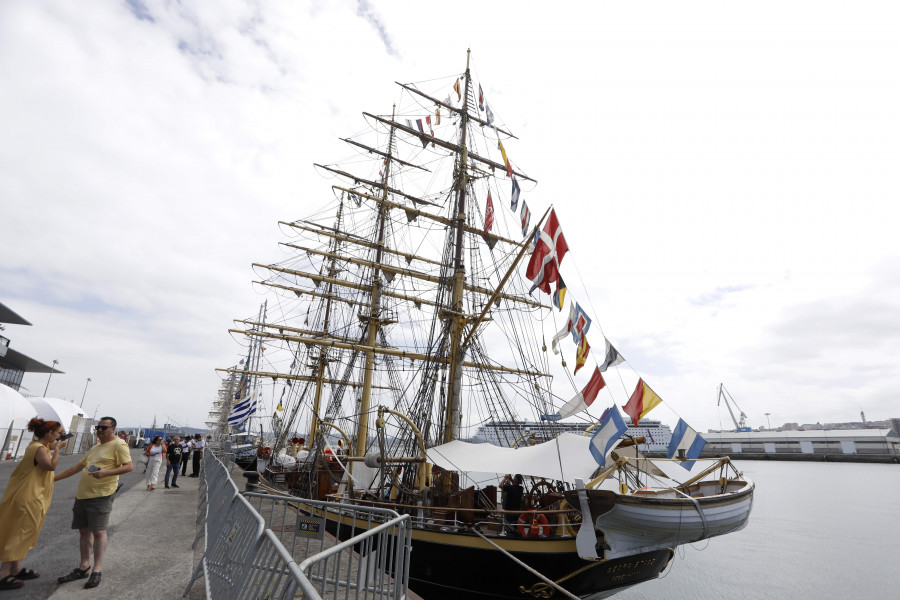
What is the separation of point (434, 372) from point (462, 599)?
705cm

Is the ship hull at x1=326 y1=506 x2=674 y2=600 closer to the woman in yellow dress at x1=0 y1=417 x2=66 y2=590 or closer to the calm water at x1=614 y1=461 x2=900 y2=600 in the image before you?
the woman in yellow dress at x1=0 y1=417 x2=66 y2=590

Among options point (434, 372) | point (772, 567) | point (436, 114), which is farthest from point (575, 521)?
point (436, 114)

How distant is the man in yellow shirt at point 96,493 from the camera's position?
15.1 ft

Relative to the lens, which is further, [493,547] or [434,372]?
[434,372]

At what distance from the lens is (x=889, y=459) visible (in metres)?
76.4

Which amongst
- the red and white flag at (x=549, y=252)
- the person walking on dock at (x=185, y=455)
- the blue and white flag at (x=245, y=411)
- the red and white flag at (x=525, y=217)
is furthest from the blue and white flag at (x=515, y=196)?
the blue and white flag at (x=245, y=411)

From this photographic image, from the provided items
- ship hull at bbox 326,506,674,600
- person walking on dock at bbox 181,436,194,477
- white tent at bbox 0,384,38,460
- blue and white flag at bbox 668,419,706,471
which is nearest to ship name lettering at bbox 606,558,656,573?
ship hull at bbox 326,506,674,600

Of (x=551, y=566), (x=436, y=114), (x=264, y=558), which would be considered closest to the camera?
(x=264, y=558)

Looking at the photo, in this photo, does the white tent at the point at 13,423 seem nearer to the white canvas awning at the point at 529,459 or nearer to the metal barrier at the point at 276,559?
the white canvas awning at the point at 529,459

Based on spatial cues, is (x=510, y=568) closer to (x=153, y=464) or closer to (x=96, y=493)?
(x=96, y=493)

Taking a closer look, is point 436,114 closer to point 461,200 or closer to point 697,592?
point 461,200

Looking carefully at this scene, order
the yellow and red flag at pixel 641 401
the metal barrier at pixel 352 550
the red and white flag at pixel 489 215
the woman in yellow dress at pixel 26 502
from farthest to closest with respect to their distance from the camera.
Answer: the red and white flag at pixel 489 215 → the yellow and red flag at pixel 641 401 → the woman in yellow dress at pixel 26 502 → the metal barrier at pixel 352 550

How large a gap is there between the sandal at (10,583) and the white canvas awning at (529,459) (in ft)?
22.8

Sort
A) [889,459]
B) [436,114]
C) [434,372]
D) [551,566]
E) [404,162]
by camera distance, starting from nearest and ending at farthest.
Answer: [551,566]
[434,372]
[436,114]
[404,162]
[889,459]
